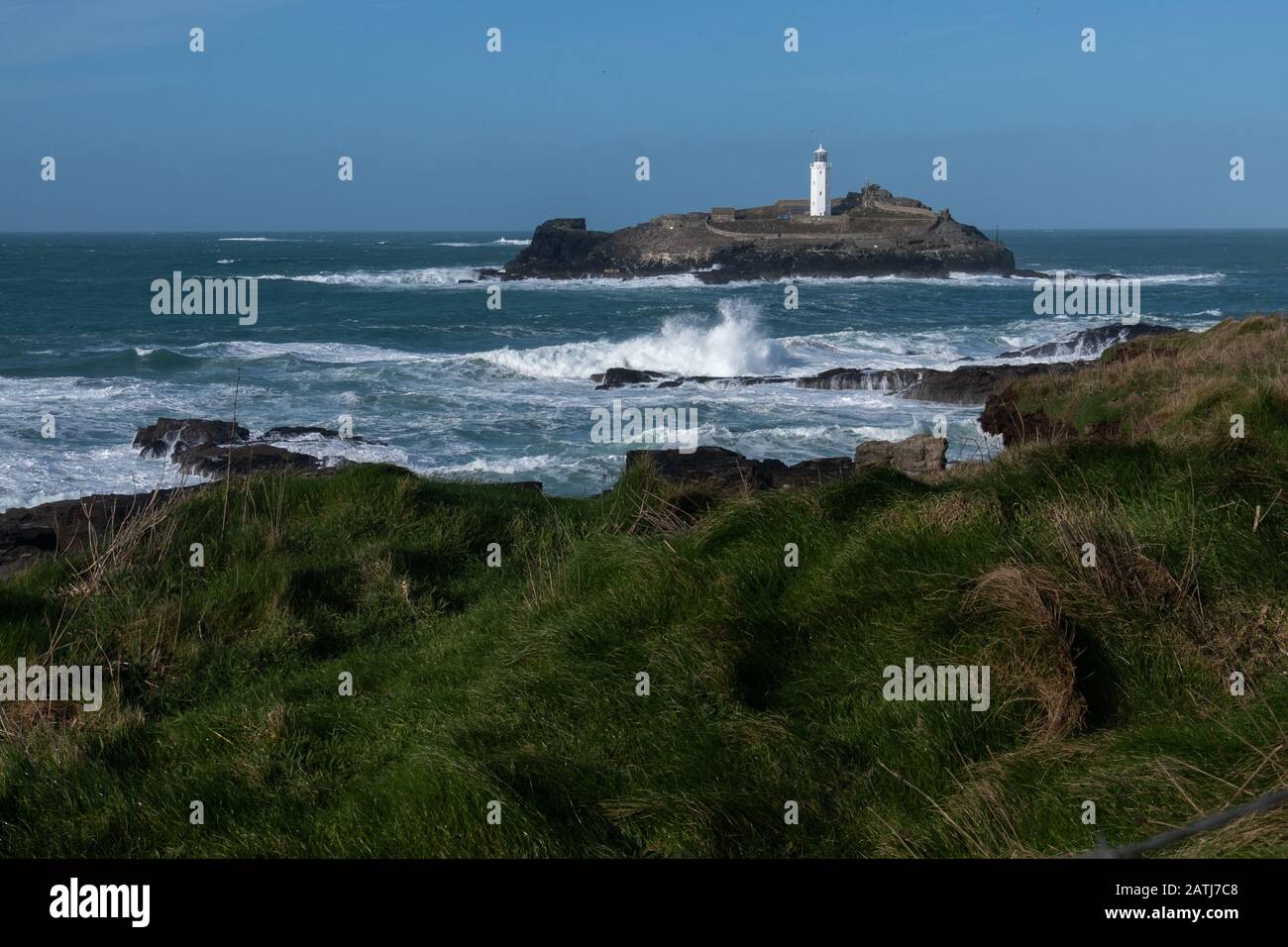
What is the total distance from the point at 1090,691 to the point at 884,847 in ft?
4.17

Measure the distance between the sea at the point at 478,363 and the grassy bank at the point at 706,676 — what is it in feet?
13.6

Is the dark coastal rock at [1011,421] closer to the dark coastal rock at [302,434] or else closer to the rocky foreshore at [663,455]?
the rocky foreshore at [663,455]

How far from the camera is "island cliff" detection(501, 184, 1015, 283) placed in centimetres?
8631

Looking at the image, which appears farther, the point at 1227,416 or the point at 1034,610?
the point at 1227,416

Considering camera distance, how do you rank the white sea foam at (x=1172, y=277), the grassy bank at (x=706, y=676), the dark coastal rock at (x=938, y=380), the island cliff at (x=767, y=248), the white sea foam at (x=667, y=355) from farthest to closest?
the island cliff at (x=767, y=248) → the white sea foam at (x=1172, y=277) → the white sea foam at (x=667, y=355) → the dark coastal rock at (x=938, y=380) → the grassy bank at (x=706, y=676)

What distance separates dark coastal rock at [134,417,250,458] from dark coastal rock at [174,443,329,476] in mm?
880

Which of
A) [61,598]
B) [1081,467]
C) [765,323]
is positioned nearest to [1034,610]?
[1081,467]

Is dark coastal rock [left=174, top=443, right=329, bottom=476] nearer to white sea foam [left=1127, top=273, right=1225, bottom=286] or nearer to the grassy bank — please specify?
the grassy bank

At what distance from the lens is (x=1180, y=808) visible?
3.59m

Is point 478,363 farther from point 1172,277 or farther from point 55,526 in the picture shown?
point 1172,277

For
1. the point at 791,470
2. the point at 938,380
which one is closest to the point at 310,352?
the point at 938,380

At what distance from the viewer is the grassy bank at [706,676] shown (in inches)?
152

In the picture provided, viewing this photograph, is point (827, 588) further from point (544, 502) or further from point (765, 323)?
point (765, 323)

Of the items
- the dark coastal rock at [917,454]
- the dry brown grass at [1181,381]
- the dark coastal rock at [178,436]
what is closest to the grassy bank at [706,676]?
the dry brown grass at [1181,381]
